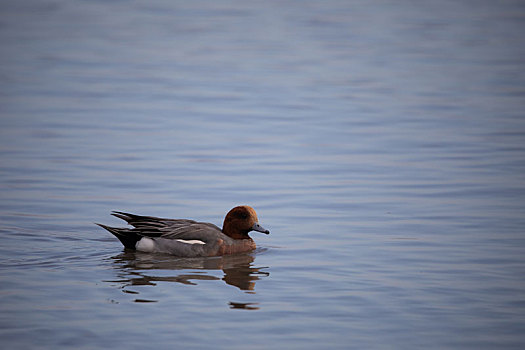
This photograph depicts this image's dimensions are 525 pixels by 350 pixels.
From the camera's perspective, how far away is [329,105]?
1827 cm

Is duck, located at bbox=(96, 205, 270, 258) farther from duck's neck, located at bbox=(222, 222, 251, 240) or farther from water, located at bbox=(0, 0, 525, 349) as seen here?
water, located at bbox=(0, 0, 525, 349)

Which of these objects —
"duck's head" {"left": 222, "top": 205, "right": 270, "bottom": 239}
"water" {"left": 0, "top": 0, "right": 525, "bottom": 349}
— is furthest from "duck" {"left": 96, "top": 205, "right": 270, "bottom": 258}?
"water" {"left": 0, "top": 0, "right": 525, "bottom": 349}

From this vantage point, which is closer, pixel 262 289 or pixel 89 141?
pixel 262 289

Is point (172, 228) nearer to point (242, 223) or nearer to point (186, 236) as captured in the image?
point (186, 236)

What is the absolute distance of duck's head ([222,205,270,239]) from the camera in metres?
10.1

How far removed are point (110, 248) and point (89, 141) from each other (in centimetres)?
524

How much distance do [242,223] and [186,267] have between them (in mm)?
1036

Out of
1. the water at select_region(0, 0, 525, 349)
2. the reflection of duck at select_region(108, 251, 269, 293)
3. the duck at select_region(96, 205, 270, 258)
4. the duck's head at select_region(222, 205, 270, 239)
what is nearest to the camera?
the water at select_region(0, 0, 525, 349)

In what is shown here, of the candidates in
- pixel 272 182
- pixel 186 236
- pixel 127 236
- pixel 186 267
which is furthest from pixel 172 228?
pixel 272 182

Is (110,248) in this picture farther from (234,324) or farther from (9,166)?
(9,166)

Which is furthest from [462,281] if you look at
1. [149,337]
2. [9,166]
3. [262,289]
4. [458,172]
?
[9,166]

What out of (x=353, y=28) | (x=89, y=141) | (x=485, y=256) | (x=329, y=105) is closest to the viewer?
(x=485, y=256)

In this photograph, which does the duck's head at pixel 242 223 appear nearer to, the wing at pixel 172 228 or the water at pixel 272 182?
the wing at pixel 172 228

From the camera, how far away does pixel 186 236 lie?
32.3 ft
